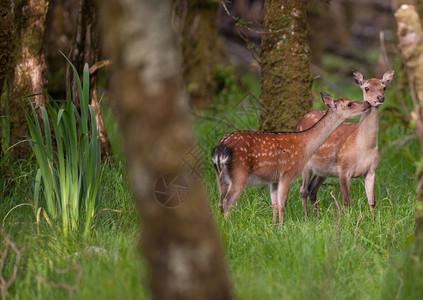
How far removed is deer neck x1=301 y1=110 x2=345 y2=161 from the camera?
19.0 ft

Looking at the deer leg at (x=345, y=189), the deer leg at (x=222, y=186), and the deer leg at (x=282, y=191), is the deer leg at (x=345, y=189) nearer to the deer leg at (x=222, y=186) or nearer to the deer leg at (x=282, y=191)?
the deer leg at (x=282, y=191)

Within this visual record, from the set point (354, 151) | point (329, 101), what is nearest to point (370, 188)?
point (354, 151)

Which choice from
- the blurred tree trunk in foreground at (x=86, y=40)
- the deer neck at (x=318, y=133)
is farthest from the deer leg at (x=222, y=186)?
the blurred tree trunk in foreground at (x=86, y=40)

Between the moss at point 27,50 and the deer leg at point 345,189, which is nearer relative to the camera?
the deer leg at point 345,189

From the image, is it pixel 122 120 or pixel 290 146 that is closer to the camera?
pixel 122 120

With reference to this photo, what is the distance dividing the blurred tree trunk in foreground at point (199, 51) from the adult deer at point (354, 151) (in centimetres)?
494

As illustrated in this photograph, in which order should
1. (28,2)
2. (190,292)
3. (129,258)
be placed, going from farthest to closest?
1. (28,2)
2. (129,258)
3. (190,292)

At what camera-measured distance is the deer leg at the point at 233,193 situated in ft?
17.7

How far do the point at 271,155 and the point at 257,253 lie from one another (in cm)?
145

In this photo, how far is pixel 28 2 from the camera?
244 inches

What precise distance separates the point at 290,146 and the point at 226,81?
6125 mm

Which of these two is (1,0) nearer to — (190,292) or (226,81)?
(190,292)

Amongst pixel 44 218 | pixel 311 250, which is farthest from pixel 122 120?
pixel 44 218

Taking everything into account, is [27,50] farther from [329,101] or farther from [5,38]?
[329,101]
